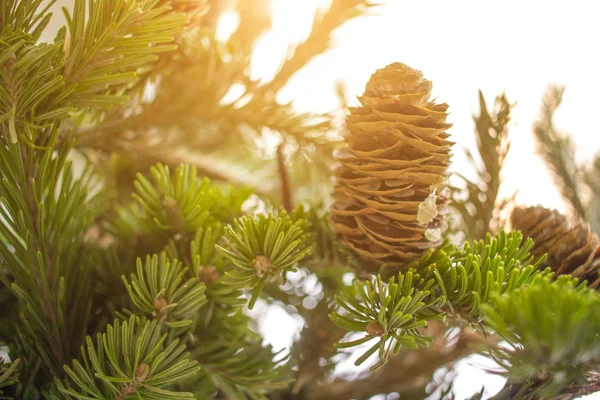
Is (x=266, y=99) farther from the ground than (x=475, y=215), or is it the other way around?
(x=266, y=99)

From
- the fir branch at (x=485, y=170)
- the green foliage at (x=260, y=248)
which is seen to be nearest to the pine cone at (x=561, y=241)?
the fir branch at (x=485, y=170)

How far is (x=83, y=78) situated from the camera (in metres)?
0.24

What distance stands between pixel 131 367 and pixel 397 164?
6.9 inches

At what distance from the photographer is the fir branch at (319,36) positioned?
36 cm

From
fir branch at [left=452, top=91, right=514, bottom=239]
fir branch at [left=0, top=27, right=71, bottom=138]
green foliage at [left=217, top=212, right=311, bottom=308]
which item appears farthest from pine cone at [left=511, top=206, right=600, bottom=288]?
fir branch at [left=0, top=27, right=71, bottom=138]

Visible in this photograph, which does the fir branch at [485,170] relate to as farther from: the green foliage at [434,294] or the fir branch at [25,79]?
the fir branch at [25,79]

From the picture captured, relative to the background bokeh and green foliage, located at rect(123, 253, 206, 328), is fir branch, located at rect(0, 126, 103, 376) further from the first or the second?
the background bokeh

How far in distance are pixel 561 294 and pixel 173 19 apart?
217 millimetres

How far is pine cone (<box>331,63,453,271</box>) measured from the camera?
0.26 m

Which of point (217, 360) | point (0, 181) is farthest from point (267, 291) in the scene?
point (0, 181)

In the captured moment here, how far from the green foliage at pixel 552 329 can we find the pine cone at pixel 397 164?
0.29ft

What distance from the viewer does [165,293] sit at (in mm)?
251

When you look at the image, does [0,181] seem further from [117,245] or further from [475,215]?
[475,215]

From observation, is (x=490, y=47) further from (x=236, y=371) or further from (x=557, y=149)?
(x=236, y=371)
